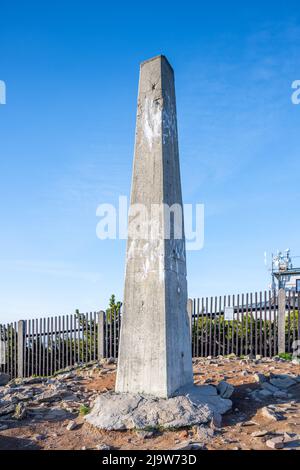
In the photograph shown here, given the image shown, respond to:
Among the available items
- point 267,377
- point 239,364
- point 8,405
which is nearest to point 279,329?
point 239,364

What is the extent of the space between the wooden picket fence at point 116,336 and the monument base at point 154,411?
5.03 metres

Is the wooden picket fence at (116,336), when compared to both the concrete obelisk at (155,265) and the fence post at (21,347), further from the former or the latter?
the concrete obelisk at (155,265)

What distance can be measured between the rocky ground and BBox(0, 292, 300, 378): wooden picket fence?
92.8 inches

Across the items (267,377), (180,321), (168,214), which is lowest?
(267,377)

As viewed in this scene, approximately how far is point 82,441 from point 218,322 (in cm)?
648

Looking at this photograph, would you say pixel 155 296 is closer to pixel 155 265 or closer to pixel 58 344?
pixel 155 265

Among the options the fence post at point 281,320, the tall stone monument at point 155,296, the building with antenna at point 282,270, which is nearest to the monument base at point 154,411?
the tall stone monument at point 155,296

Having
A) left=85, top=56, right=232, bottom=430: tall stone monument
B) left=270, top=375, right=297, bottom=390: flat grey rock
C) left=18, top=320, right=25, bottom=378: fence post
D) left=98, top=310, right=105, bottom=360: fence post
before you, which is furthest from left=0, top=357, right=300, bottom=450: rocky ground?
left=18, top=320, right=25, bottom=378: fence post

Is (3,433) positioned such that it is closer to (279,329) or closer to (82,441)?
(82,441)

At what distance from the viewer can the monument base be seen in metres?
4.85

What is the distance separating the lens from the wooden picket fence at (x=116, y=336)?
33.5 ft

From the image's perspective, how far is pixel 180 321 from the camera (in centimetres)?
575

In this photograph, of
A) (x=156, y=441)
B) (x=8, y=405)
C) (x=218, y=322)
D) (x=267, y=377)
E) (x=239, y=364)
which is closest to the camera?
(x=156, y=441)

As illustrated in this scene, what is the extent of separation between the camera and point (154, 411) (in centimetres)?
500
